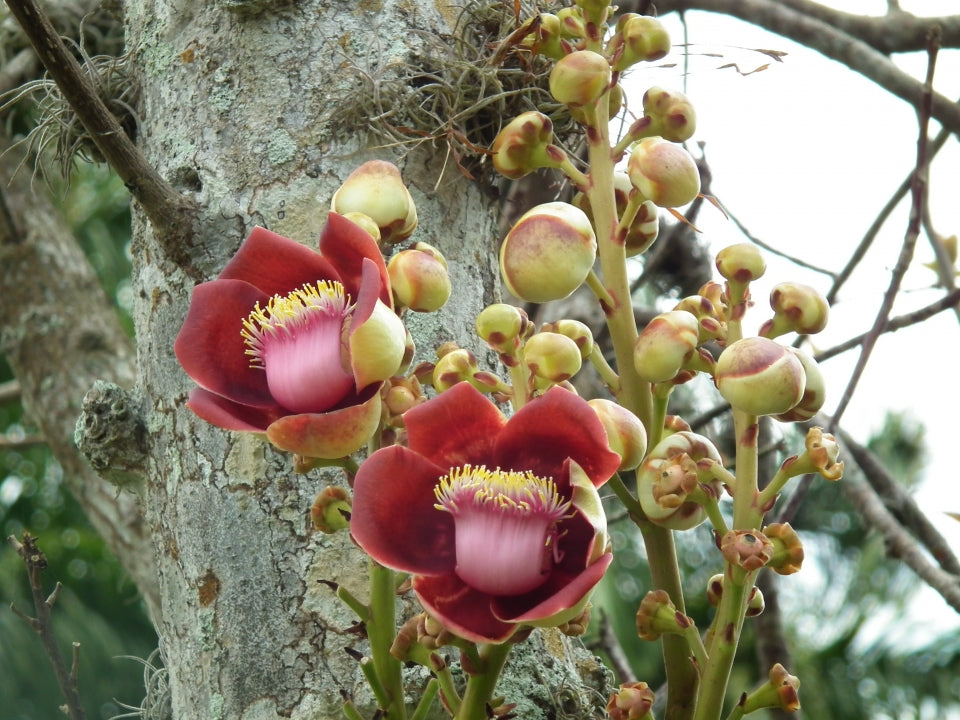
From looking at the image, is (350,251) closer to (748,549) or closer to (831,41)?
(748,549)

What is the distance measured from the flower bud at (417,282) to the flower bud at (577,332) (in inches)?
3.5

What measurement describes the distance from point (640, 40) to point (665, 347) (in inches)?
11.2

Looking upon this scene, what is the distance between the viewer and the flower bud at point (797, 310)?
855 mm

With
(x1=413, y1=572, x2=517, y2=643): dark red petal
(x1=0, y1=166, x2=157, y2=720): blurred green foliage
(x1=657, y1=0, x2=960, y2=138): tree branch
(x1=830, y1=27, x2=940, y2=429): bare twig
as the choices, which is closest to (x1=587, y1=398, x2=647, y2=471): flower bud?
(x1=413, y1=572, x2=517, y2=643): dark red petal

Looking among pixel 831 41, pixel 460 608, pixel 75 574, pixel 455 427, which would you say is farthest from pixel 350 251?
pixel 75 574

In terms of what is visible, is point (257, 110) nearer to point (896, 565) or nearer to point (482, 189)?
point (482, 189)

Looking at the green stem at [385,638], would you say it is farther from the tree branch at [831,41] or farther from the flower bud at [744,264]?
the tree branch at [831,41]

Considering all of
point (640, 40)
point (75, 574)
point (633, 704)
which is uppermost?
point (640, 40)

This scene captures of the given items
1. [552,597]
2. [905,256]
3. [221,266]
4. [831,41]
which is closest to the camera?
[552,597]

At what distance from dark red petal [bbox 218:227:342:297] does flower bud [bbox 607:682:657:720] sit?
39 cm

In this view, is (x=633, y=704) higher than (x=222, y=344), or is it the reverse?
(x=222, y=344)

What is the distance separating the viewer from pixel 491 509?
0.68m

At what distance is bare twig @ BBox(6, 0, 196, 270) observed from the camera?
1009 millimetres

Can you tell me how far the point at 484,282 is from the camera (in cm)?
131
